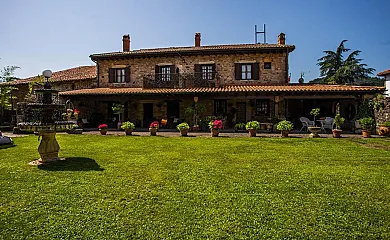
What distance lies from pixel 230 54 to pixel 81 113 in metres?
11.6

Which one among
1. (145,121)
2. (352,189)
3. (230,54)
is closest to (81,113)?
(145,121)

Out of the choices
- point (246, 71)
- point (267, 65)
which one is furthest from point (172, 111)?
point (267, 65)

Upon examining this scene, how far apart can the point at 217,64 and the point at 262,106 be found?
4.48 m

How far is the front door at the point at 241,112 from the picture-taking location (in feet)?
57.9

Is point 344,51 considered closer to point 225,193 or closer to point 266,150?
point 266,150

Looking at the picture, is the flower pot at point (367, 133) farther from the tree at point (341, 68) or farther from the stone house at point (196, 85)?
the tree at point (341, 68)

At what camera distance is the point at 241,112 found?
1772 cm

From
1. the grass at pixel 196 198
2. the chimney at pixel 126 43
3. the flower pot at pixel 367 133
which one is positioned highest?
the chimney at pixel 126 43

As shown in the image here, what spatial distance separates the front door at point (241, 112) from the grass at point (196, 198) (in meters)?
10.9

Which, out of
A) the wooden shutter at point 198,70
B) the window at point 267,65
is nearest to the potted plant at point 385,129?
the window at point 267,65

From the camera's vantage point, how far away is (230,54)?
667 inches

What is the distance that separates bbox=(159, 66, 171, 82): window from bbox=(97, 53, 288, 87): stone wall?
371 mm

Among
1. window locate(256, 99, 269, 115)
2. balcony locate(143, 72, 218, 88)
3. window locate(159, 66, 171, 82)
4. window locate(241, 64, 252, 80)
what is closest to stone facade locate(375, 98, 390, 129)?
window locate(256, 99, 269, 115)

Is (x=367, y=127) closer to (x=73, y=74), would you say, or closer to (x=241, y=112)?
(x=241, y=112)
